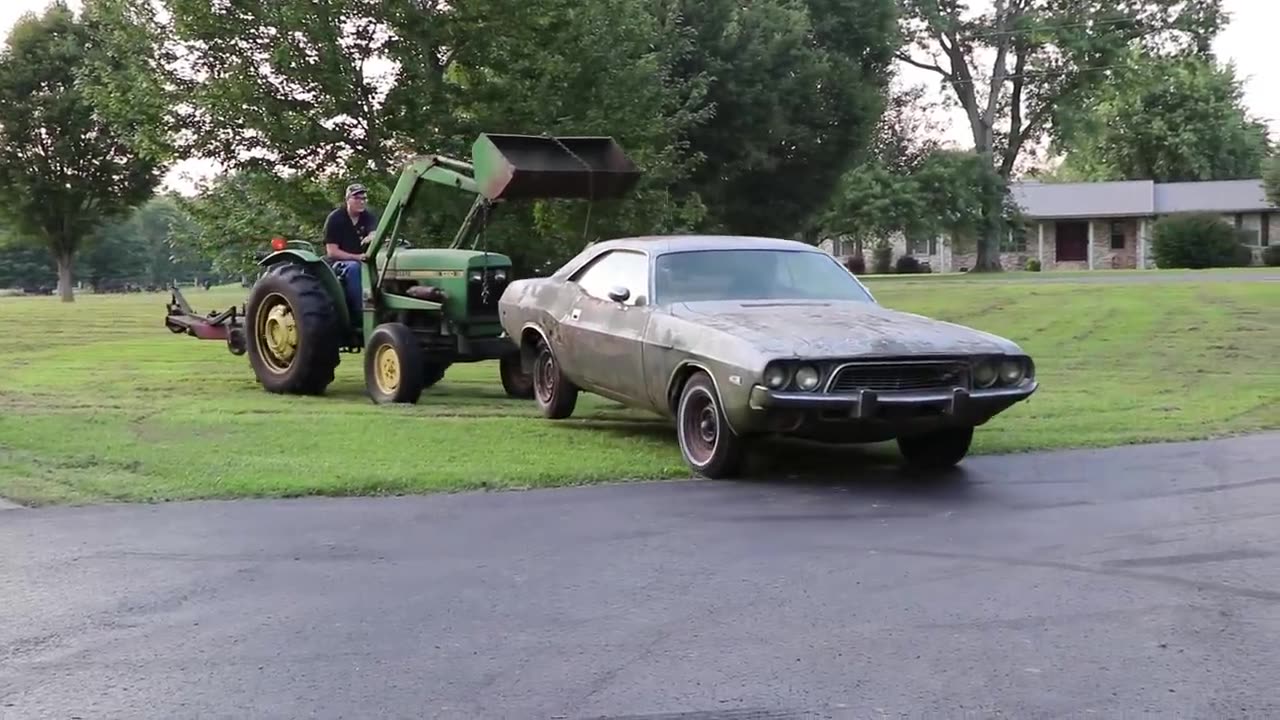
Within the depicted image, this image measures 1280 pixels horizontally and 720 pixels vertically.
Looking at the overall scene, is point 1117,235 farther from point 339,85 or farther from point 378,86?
point 339,85

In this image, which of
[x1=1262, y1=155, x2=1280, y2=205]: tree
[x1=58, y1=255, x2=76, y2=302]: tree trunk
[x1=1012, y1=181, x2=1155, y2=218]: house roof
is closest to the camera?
[x1=58, y1=255, x2=76, y2=302]: tree trunk

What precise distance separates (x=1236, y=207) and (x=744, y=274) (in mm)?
61163

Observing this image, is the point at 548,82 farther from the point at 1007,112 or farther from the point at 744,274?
the point at 1007,112

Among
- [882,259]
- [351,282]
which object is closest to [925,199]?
[882,259]

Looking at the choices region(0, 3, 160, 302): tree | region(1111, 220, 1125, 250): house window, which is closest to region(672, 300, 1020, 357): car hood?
region(0, 3, 160, 302): tree

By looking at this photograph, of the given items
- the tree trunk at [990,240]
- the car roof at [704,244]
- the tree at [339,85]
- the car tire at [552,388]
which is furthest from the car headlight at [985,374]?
the tree trunk at [990,240]

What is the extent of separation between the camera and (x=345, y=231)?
44.1ft

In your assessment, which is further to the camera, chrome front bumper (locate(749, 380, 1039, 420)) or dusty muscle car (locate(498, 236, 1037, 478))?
dusty muscle car (locate(498, 236, 1037, 478))

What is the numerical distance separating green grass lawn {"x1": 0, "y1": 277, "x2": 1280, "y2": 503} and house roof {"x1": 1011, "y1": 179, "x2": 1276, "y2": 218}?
47.1 metres

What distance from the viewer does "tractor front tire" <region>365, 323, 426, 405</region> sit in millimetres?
12344

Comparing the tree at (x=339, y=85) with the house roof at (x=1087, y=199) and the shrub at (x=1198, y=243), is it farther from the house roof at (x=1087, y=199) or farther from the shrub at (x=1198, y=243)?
the house roof at (x=1087, y=199)

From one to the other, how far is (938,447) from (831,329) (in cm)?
130

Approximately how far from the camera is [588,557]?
6398mm

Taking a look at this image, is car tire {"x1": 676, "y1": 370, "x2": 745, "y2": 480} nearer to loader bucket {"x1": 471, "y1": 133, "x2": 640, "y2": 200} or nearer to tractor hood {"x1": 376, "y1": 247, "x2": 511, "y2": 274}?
loader bucket {"x1": 471, "y1": 133, "x2": 640, "y2": 200}
